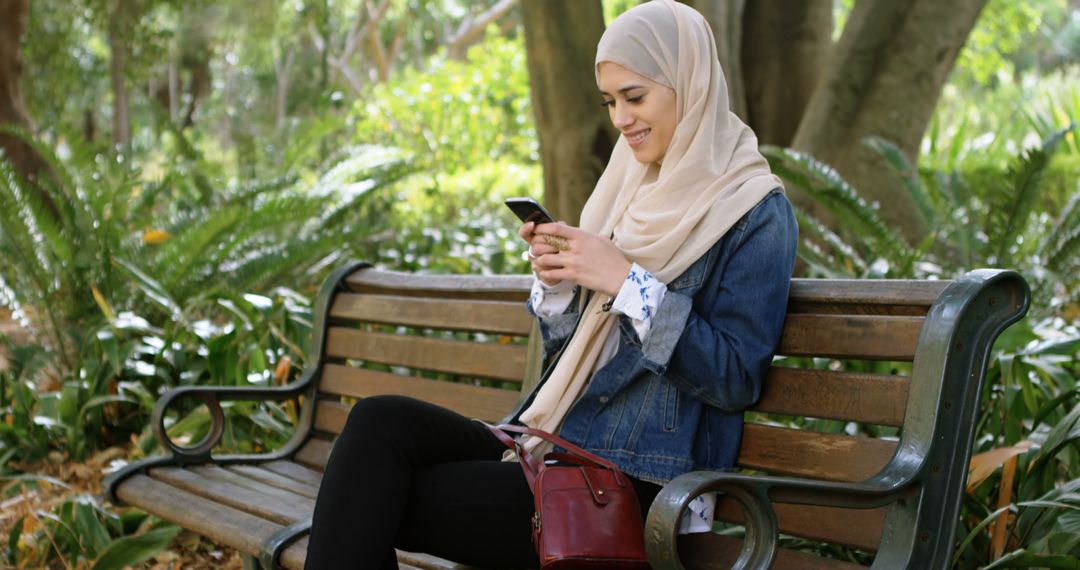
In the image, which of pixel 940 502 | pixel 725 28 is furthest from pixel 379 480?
pixel 725 28

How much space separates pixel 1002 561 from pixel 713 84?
108 cm

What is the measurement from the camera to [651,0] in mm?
2465

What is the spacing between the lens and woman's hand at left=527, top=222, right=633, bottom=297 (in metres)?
2.13

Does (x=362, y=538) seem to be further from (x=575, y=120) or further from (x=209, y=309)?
(x=209, y=309)

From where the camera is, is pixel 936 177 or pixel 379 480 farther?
pixel 936 177

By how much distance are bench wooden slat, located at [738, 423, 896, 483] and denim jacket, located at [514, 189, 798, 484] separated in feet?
0.17

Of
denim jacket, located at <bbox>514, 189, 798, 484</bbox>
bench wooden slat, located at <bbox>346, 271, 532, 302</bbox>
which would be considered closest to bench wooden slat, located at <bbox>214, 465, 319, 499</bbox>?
bench wooden slat, located at <bbox>346, 271, 532, 302</bbox>

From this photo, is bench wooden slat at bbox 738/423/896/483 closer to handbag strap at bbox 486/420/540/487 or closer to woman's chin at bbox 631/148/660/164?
handbag strap at bbox 486/420/540/487

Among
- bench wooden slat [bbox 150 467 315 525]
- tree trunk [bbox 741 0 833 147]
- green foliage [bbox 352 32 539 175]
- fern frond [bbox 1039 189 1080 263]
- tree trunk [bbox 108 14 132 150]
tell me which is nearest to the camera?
bench wooden slat [bbox 150 467 315 525]

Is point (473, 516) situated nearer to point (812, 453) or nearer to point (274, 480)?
point (812, 453)

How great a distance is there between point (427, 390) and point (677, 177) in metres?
1.18

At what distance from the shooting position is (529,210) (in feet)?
7.28

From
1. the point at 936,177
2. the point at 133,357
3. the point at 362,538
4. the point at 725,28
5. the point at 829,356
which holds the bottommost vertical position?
the point at 133,357

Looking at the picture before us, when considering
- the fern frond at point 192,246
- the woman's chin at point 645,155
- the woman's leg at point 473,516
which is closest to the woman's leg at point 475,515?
the woman's leg at point 473,516
